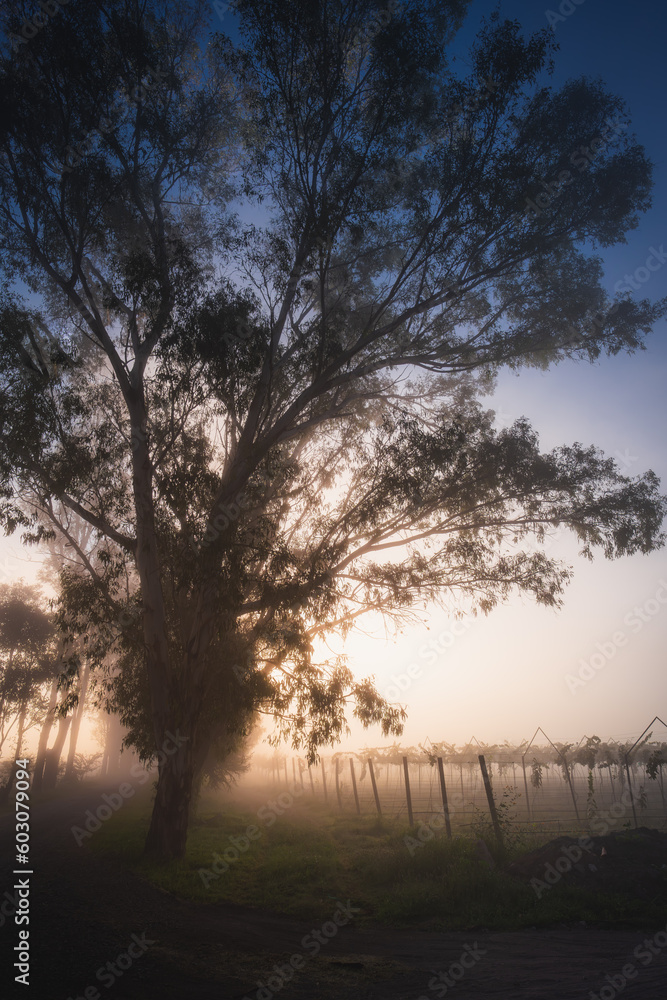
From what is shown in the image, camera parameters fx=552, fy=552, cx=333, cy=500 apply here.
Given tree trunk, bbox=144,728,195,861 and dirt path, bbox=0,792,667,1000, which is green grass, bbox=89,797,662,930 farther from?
dirt path, bbox=0,792,667,1000

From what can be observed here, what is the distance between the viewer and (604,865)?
350 inches

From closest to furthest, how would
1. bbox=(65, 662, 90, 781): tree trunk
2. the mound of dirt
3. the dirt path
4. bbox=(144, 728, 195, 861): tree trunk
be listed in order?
the dirt path → the mound of dirt → bbox=(144, 728, 195, 861): tree trunk → bbox=(65, 662, 90, 781): tree trunk

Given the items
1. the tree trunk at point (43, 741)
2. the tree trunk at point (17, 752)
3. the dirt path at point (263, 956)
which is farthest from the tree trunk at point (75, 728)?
the dirt path at point (263, 956)

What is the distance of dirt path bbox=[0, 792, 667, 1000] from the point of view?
503 cm

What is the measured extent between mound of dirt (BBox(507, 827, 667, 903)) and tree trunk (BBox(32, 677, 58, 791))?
2532 centimetres

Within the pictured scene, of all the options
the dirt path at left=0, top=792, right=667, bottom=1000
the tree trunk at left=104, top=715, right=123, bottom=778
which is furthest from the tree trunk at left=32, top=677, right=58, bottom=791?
the dirt path at left=0, top=792, right=667, bottom=1000

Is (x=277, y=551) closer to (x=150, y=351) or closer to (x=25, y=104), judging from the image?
(x=150, y=351)

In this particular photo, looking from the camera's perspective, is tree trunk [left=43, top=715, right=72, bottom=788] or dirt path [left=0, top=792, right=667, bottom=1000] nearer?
dirt path [left=0, top=792, right=667, bottom=1000]

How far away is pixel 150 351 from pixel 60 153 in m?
4.58

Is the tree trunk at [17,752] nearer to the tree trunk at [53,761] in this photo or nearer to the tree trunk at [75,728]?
the tree trunk at [53,761]

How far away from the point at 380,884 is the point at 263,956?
13.9 feet

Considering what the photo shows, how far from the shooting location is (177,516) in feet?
36.2

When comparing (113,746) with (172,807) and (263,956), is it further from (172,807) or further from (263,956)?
(263,956)

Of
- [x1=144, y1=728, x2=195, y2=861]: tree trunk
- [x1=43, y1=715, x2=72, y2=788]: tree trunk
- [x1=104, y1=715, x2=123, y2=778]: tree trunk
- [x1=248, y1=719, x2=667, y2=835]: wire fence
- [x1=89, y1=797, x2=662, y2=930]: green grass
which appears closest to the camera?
[x1=89, y1=797, x2=662, y2=930]: green grass
